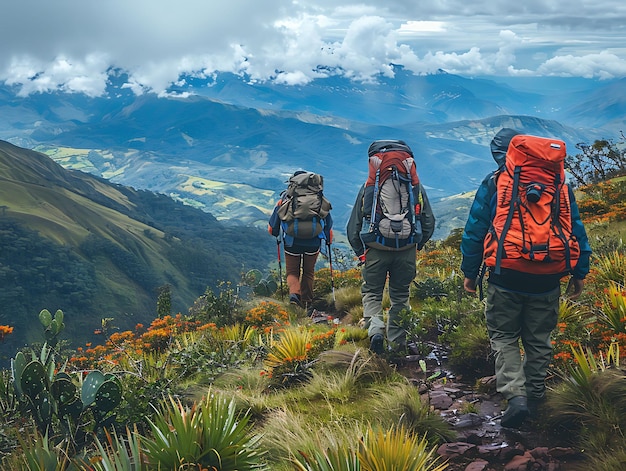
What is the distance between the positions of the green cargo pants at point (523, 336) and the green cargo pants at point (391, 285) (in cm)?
166

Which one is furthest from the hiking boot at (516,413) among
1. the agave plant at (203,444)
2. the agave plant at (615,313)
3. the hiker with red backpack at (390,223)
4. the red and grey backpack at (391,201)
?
the red and grey backpack at (391,201)

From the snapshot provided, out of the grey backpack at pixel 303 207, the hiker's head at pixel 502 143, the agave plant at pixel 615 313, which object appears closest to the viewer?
the hiker's head at pixel 502 143

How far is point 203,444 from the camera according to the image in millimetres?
3254

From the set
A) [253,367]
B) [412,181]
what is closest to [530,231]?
[412,181]

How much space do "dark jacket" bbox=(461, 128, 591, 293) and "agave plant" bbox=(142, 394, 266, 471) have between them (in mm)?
2317

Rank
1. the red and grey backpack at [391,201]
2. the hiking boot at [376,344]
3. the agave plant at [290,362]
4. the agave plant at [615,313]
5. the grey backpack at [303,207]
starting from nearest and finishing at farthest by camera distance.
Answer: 1. the agave plant at [615,313]
2. the agave plant at [290,362]
3. the red and grey backpack at [391,201]
4. the hiking boot at [376,344]
5. the grey backpack at [303,207]

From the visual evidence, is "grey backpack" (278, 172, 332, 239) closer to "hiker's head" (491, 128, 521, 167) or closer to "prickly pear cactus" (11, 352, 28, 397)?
"hiker's head" (491, 128, 521, 167)

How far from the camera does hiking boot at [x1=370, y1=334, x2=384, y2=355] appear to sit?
19.1 feet

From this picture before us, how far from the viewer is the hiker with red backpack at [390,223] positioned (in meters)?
5.65

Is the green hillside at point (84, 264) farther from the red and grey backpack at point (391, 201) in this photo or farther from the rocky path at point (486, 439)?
the rocky path at point (486, 439)

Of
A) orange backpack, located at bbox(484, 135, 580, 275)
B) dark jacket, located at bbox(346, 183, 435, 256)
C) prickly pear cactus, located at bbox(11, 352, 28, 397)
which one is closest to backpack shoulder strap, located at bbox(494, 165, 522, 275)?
orange backpack, located at bbox(484, 135, 580, 275)

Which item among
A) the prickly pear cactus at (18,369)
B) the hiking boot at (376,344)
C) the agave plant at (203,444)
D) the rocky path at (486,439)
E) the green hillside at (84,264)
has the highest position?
the prickly pear cactus at (18,369)

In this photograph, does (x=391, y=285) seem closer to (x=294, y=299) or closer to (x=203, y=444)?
(x=203, y=444)

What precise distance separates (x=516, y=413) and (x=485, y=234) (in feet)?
4.67
